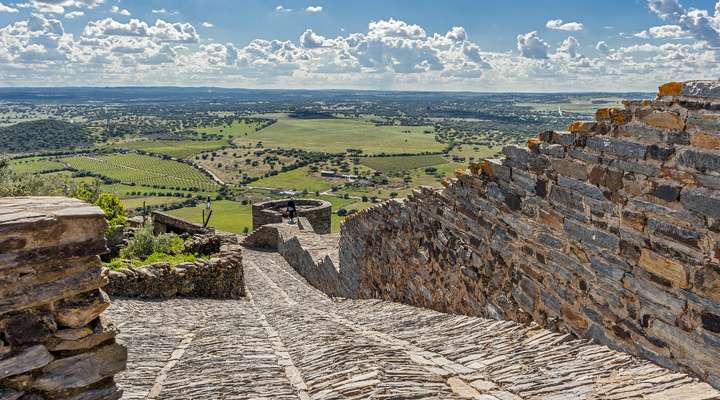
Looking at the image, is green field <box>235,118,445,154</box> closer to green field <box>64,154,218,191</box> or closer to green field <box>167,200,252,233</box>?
green field <box>64,154,218,191</box>

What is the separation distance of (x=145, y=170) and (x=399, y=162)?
4831 centimetres

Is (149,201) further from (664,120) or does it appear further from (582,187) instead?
(664,120)

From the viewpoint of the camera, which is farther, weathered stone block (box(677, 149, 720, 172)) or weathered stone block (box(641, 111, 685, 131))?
weathered stone block (box(641, 111, 685, 131))

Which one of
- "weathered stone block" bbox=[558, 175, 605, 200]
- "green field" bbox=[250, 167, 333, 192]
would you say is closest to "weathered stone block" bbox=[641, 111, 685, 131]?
"weathered stone block" bbox=[558, 175, 605, 200]

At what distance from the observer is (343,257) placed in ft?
52.5

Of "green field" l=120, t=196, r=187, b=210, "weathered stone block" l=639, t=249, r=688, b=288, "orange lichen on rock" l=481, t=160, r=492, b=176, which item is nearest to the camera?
"weathered stone block" l=639, t=249, r=688, b=288

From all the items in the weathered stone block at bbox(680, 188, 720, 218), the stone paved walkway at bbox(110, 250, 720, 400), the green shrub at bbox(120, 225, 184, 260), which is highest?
the weathered stone block at bbox(680, 188, 720, 218)

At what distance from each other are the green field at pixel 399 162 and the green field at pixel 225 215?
3413cm

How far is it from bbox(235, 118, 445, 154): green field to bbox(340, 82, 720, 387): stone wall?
11190 cm

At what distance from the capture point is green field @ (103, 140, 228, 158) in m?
131

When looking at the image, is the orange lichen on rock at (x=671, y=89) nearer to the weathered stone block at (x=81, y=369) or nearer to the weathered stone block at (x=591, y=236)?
the weathered stone block at (x=591, y=236)

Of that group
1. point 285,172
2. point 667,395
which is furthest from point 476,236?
point 285,172

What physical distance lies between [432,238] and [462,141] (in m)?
119

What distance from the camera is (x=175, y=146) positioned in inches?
5615
